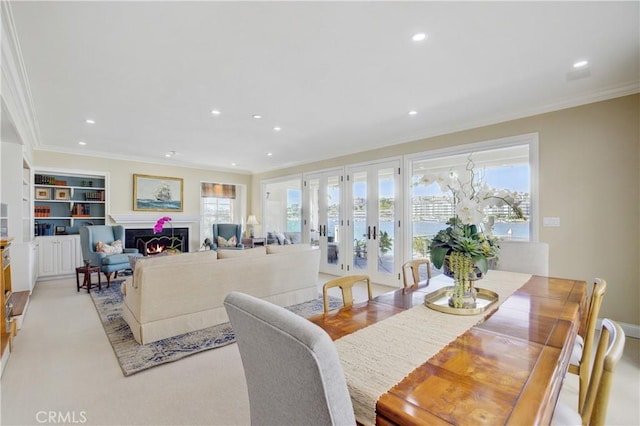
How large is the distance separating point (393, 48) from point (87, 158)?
6345 mm

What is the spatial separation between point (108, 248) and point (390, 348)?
545cm

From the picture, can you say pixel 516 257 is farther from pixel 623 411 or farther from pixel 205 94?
pixel 205 94

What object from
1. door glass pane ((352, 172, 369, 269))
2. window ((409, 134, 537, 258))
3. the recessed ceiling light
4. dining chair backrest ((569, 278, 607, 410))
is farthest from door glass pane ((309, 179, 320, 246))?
dining chair backrest ((569, 278, 607, 410))

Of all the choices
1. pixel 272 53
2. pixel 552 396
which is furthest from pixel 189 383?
pixel 272 53

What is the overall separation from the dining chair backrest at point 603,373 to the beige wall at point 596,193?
292 cm

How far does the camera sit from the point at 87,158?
5.98m

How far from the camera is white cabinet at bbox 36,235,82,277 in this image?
213 inches

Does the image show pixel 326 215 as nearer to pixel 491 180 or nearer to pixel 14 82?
pixel 491 180

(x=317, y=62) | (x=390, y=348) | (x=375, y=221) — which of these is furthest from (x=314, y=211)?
(x=390, y=348)

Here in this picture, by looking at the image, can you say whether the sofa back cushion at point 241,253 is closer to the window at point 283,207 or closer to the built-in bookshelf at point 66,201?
the window at point 283,207

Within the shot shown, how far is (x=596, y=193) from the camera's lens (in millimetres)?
3234

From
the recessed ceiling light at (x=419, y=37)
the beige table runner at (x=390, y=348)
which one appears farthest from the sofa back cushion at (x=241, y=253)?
the recessed ceiling light at (x=419, y=37)

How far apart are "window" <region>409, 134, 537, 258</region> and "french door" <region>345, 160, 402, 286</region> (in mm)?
326

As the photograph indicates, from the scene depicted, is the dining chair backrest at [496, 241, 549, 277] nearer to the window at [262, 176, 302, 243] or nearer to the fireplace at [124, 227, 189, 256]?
the window at [262, 176, 302, 243]
